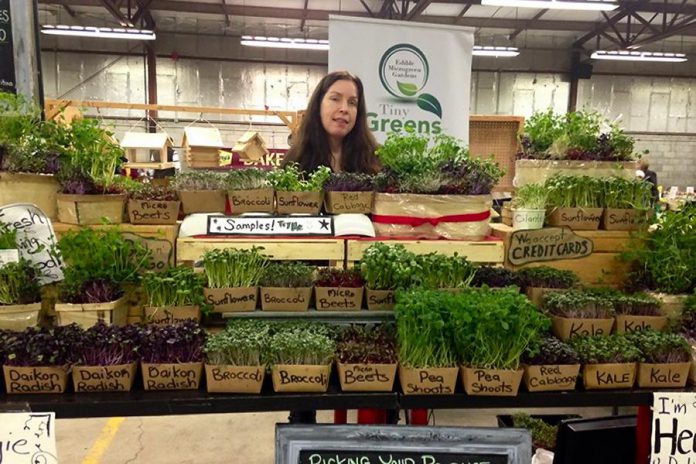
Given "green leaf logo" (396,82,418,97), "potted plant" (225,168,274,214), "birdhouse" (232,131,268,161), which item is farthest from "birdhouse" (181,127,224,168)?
"potted plant" (225,168,274,214)

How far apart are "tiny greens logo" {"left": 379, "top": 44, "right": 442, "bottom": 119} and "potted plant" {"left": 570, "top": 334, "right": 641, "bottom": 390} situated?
2740mm

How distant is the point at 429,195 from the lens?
8.14 ft

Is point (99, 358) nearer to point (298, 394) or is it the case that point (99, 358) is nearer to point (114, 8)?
point (298, 394)

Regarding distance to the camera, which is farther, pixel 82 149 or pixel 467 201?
pixel 467 201

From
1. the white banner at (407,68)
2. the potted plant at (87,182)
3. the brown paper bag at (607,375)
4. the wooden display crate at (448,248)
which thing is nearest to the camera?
the brown paper bag at (607,375)

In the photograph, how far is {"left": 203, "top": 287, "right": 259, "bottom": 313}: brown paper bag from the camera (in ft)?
7.02

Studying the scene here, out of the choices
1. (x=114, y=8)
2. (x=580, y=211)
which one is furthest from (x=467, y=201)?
(x=114, y=8)

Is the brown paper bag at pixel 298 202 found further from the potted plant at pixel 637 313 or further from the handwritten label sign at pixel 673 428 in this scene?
the handwritten label sign at pixel 673 428

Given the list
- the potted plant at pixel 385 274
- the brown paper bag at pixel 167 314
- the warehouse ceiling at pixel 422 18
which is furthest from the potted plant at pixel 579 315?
the warehouse ceiling at pixel 422 18

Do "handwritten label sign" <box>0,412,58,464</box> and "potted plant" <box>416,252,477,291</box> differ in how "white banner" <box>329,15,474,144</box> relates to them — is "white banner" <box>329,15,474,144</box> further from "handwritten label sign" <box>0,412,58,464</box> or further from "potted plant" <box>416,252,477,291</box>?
"handwritten label sign" <box>0,412,58,464</box>

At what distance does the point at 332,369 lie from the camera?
1.93 meters

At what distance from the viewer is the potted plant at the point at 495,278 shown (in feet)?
7.61

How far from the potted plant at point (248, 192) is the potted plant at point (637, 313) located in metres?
1.62

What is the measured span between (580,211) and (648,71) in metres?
13.9
